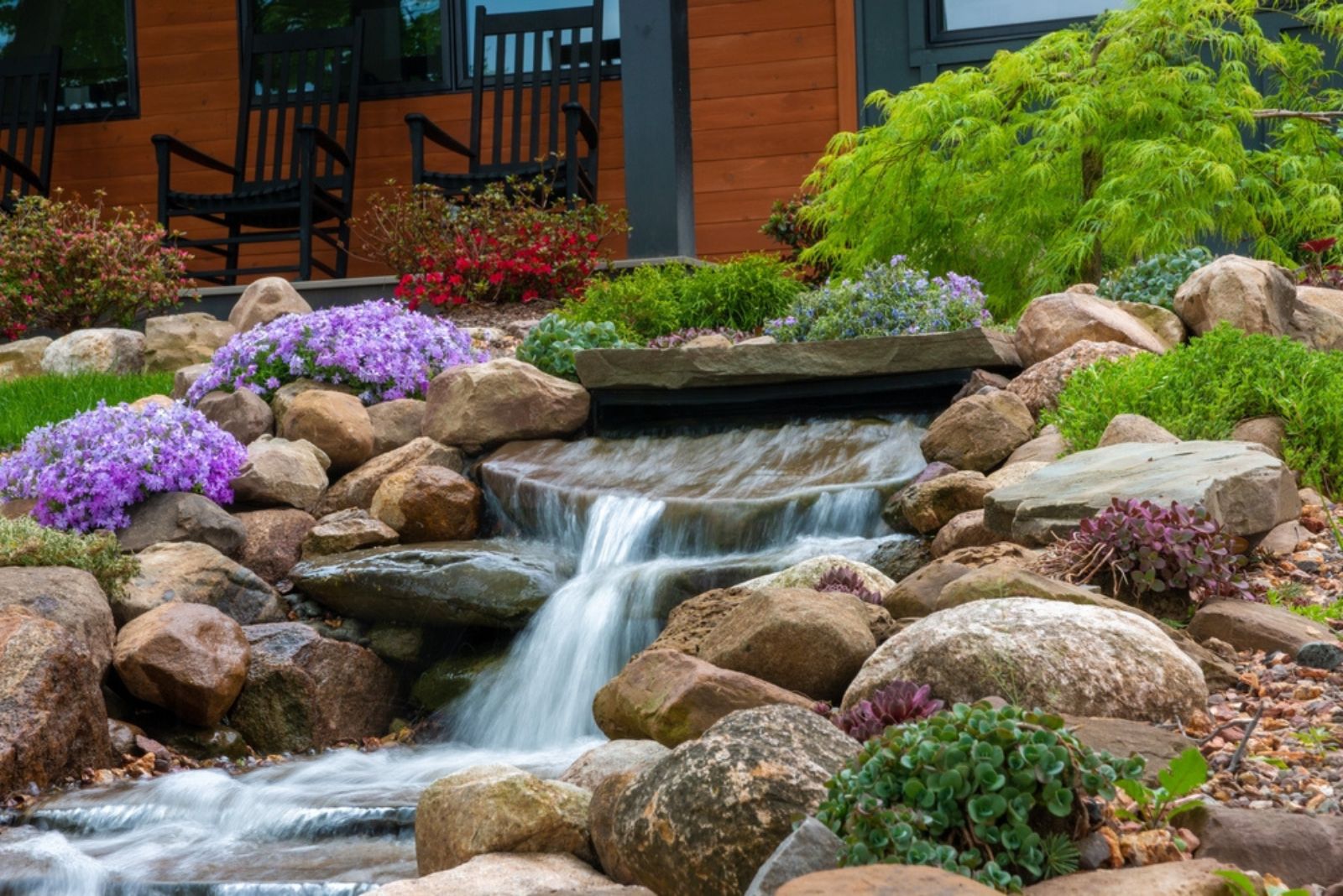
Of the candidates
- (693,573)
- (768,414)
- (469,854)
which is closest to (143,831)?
(469,854)

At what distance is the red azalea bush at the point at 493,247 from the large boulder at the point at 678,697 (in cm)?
469

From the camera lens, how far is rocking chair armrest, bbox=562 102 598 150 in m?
7.81

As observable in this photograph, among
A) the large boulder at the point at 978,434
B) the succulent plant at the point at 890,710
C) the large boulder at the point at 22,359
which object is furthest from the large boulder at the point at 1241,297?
the large boulder at the point at 22,359

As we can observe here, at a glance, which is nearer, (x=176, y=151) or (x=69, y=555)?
(x=69, y=555)

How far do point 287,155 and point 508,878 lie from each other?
862 cm

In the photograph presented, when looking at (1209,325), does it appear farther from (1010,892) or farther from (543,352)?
(1010,892)

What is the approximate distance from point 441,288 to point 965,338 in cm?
329

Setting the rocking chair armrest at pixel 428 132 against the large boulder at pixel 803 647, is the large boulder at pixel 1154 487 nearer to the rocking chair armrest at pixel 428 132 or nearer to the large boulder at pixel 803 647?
the large boulder at pixel 803 647

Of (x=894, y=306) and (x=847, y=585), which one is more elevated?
(x=894, y=306)

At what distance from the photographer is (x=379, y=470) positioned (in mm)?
5359

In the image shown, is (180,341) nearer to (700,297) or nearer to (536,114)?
(536,114)

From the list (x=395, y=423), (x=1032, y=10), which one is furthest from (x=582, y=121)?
(x=395, y=423)

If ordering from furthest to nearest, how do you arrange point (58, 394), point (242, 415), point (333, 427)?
point (58, 394)
point (242, 415)
point (333, 427)

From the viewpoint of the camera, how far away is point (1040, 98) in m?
7.04
